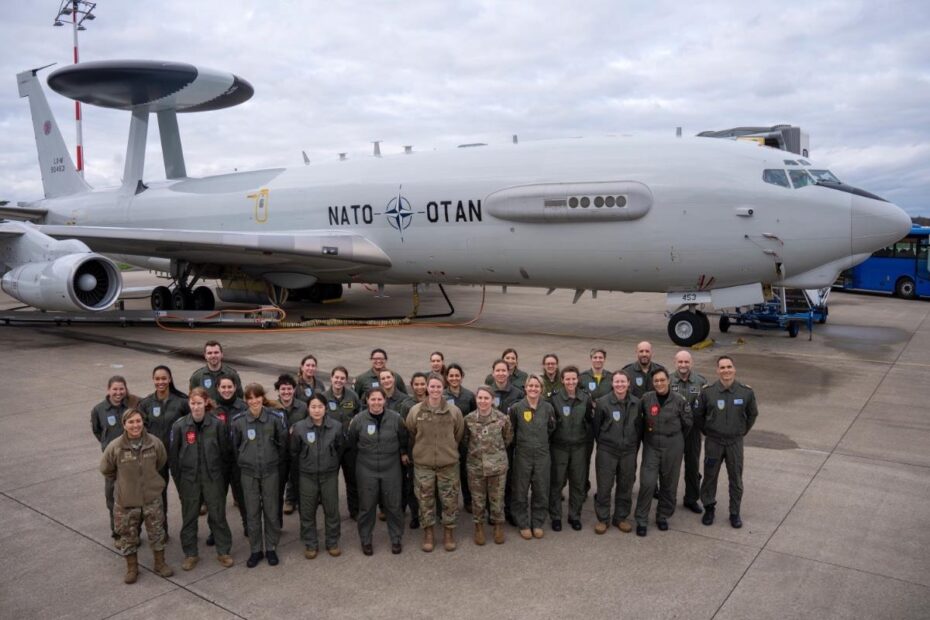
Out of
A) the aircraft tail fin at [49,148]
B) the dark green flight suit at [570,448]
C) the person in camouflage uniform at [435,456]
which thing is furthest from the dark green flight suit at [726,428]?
the aircraft tail fin at [49,148]

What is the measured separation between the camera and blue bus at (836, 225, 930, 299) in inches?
1041

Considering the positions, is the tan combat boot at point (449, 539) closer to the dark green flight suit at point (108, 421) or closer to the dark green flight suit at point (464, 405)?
the dark green flight suit at point (464, 405)

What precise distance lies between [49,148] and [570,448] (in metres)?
25.3

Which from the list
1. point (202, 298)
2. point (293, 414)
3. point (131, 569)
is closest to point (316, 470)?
point (293, 414)

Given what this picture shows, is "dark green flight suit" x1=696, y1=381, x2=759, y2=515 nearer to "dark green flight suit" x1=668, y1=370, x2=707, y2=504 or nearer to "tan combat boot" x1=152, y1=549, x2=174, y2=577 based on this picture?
"dark green flight suit" x1=668, y1=370, x2=707, y2=504

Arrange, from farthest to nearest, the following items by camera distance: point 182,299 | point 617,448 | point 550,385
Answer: point 182,299
point 550,385
point 617,448

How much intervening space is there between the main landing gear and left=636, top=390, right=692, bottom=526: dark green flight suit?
16825 mm

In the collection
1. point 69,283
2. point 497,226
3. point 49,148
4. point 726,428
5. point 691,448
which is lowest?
point 691,448

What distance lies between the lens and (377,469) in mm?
5414

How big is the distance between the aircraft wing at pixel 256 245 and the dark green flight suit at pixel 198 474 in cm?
1154

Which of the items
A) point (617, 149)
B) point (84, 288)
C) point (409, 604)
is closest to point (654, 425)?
point (409, 604)

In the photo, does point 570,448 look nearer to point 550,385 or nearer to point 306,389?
point 550,385

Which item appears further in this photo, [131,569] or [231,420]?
[231,420]

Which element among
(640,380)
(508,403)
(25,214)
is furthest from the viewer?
(25,214)
